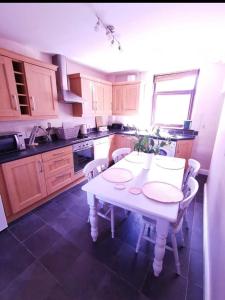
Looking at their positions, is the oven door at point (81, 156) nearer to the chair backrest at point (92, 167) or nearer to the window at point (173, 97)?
the chair backrest at point (92, 167)

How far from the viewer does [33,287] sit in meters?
1.17

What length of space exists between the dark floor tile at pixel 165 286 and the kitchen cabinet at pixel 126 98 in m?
3.07

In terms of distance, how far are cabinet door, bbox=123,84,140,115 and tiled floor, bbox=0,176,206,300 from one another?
2576mm

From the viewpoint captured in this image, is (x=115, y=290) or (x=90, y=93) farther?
(x=90, y=93)

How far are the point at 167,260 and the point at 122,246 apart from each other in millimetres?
457

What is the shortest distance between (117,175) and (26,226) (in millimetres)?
1383

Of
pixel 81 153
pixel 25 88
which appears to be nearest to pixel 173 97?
pixel 81 153

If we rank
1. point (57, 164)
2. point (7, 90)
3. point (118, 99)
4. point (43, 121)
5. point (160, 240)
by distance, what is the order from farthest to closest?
1. point (118, 99)
2. point (43, 121)
3. point (57, 164)
4. point (7, 90)
5. point (160, 240)

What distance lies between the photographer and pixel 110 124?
13.8 ft

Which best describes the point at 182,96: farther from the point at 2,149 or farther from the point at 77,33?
the point at 2,149

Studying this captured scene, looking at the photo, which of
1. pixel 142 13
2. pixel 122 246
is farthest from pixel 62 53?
pixel 122 246

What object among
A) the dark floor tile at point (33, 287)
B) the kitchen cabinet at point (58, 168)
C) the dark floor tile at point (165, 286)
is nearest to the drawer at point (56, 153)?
the kitchen cabinet at point (58, 168)

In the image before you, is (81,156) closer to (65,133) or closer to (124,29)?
(65,133)

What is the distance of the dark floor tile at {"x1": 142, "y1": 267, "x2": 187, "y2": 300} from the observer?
1120 millimetres
